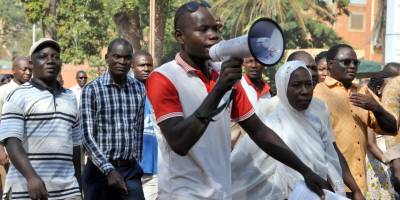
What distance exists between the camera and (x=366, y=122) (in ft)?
24.6

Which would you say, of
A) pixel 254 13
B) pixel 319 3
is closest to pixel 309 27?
pixel 319 3

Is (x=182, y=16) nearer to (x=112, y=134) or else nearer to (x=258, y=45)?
(x=258, y=45)

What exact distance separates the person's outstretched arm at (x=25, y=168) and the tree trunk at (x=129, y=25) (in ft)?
81.1

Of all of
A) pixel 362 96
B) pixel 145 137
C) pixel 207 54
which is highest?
pixel 207 54

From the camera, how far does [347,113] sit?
24.1 feet

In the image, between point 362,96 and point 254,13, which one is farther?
point 254,13

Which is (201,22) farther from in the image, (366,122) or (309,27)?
(309,27)

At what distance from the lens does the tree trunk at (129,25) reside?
30891 mm

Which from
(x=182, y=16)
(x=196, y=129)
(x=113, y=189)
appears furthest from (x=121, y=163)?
(x=196, y=129)

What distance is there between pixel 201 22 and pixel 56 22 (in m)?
24.1

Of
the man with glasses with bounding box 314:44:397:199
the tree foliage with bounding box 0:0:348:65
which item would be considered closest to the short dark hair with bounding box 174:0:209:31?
the man with glasses with bounding box 314:44:397:199

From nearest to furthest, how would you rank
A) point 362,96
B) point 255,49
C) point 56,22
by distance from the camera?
1. point 255,49
2. point 362,96
3. point 56,22

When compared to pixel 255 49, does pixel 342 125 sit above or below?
below

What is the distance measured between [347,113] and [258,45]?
365 cm
